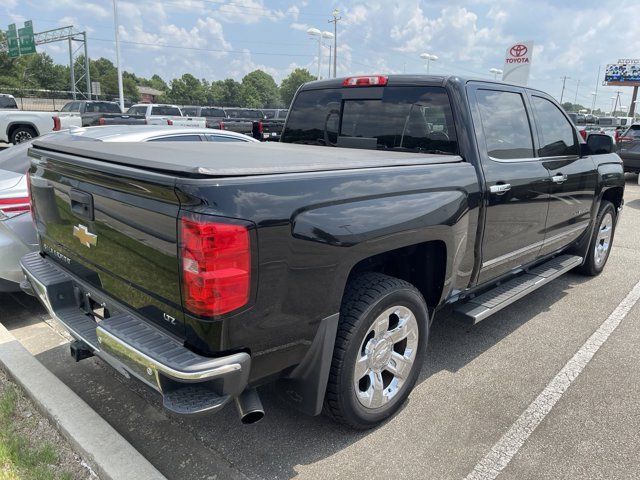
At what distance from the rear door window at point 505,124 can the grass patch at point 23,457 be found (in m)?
3.20

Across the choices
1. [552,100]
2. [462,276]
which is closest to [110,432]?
[462,276]

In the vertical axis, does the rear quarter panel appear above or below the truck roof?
below

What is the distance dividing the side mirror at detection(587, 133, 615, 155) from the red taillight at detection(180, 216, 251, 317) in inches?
159


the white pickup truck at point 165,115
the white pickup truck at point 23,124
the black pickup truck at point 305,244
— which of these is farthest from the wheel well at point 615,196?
the white pickup truck at point 165,115

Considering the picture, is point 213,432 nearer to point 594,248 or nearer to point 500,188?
point 500,188

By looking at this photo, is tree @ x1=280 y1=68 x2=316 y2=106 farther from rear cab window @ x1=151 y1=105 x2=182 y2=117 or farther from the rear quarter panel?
the rear quarter panel

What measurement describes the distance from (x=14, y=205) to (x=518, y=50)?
16.7 meters

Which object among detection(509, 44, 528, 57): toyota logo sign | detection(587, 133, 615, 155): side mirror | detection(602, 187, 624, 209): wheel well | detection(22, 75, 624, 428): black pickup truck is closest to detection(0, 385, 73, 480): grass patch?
Result: detection(22, 75, 624, 428): black pickup truck

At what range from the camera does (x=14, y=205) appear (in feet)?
13.5

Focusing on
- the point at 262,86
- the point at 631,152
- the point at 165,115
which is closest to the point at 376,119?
the point at 631,152

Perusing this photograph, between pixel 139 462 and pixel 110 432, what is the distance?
0.30 meters

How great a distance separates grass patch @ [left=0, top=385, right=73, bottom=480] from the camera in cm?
239

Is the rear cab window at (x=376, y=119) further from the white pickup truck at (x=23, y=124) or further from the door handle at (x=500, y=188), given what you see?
the white pickup truck at (x=23, y=124)

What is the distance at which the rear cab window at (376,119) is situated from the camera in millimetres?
3514
